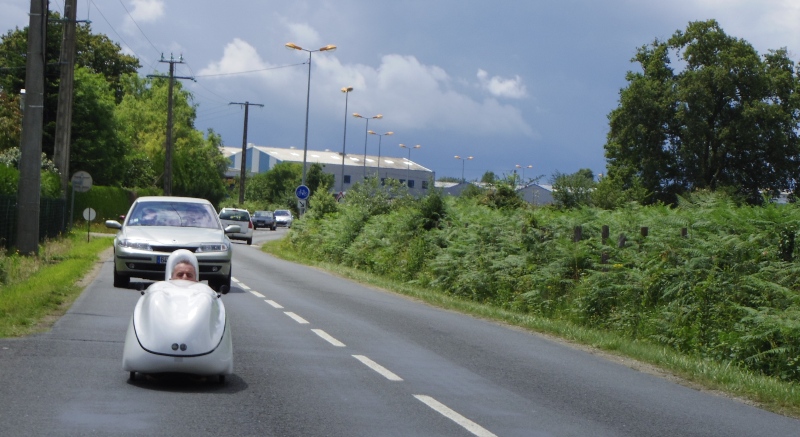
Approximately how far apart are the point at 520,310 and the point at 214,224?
6506mm

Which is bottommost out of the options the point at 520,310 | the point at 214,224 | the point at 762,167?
the point at 520,310

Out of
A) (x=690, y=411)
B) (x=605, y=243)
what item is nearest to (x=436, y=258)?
(x=605, y=243)

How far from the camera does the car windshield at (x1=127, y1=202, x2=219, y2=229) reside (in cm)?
1892

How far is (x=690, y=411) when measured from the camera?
875cm

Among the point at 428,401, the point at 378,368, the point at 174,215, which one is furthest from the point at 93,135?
the point at 428,401

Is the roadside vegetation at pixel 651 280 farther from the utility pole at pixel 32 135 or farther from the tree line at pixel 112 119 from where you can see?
the tree line at pixel 112 119

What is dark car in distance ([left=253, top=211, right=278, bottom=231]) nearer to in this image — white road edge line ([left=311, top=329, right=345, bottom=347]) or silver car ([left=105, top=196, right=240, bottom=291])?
silver car ([left=105, top=196, right=240, bottom=291])

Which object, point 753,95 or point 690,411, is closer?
point 690,411

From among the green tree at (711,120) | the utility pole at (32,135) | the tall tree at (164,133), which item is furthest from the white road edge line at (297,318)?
the tall tree at (164,133)

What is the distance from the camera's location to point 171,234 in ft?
59.9

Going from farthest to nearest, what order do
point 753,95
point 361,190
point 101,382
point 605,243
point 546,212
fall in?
1. point 753,95
2. point 361,190
3. point 546,212
4. point 605,243
5. point 101,382

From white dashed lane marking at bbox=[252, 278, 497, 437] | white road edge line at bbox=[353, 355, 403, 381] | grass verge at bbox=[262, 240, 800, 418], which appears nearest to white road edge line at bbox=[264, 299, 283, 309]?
white dashed lane marking at bbox=[252, 278, 497, 437]

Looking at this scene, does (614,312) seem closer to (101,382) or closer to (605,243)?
(605,243)

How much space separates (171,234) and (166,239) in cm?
32
